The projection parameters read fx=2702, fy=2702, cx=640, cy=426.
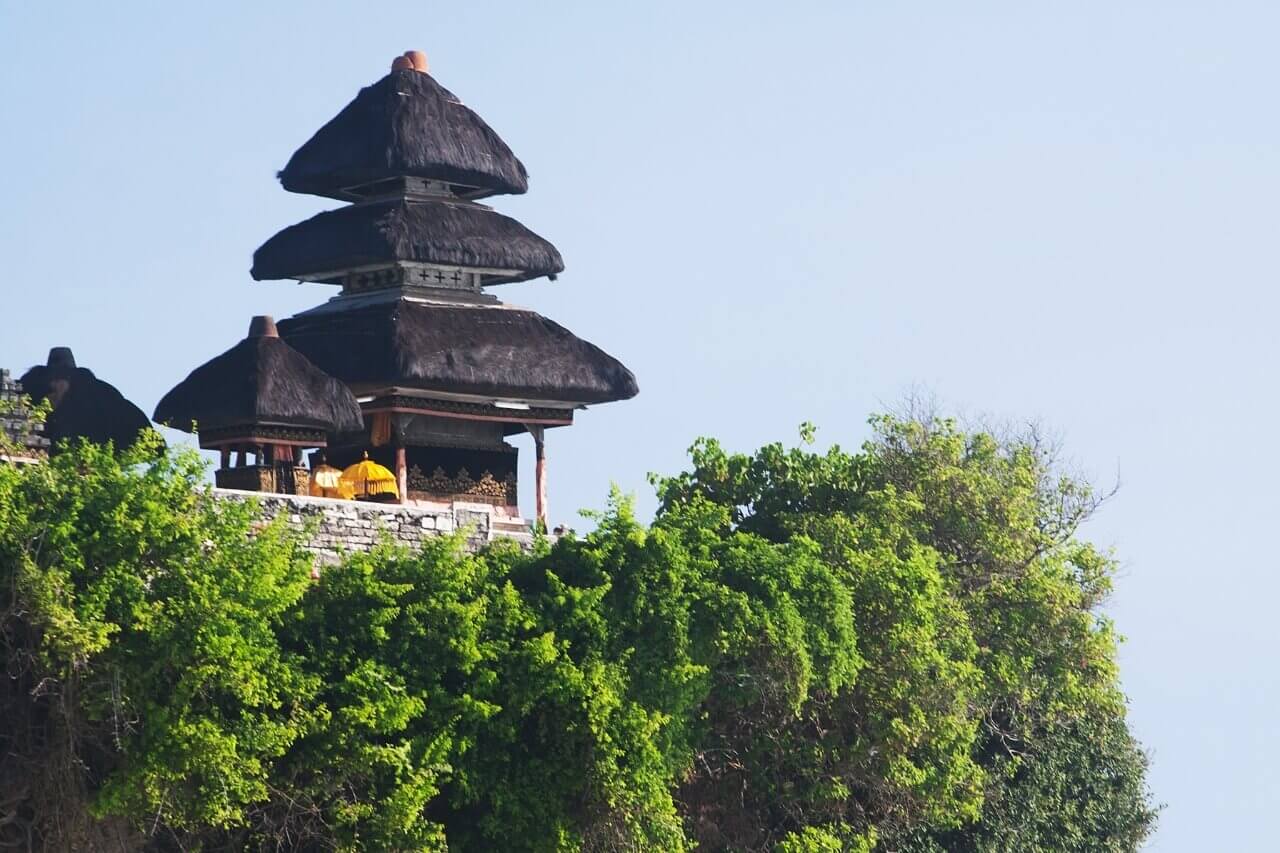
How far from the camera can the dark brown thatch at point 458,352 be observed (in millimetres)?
38812

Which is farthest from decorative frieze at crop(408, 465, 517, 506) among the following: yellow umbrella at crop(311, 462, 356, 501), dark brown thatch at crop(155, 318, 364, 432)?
dark brown thatch at crop(155, 318, 364, 432)

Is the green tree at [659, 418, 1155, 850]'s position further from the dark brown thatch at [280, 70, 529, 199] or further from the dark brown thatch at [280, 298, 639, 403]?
the dark brown thatch at [280, 70, 529, 199]

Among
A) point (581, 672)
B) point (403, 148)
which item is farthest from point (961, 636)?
point (403, 148)

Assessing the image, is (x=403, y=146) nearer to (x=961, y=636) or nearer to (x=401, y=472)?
(x=401, y=472)

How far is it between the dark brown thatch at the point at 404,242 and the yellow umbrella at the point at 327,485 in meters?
4.02

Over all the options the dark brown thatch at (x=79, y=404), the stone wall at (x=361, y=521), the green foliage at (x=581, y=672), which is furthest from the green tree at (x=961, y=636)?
the dark brown thatch at (x=79, y=404)

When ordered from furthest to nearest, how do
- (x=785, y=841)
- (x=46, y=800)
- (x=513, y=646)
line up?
(x=785, y=841), (x=513, y=646), (x=46, y=800)

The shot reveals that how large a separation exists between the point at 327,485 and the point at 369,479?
119 cm

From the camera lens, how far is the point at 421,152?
40219mm

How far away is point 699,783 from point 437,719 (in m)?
5.74

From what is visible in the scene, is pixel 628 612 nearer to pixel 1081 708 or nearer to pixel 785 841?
pixel 785 841

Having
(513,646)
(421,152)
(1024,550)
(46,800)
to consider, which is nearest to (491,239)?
(421,152)

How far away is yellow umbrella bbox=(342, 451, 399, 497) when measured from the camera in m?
38.0

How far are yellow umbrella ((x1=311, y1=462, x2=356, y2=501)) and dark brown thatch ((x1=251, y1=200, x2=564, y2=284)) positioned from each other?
402 centimetres
